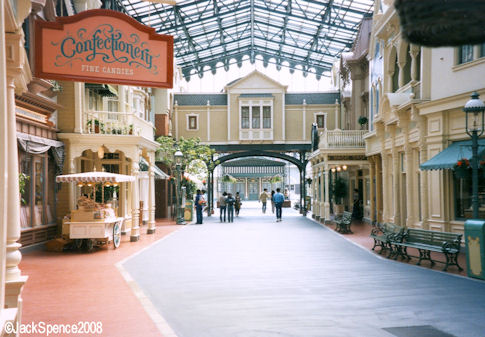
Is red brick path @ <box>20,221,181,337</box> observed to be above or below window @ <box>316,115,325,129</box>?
below

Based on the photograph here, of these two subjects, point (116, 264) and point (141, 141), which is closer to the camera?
point (116, 264)

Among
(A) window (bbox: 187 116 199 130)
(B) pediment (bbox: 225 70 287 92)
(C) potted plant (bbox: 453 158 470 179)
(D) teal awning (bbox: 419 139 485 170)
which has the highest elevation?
(B) pediment (bbox: 225 70 287 92)

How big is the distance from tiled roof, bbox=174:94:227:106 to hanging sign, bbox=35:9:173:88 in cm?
2794

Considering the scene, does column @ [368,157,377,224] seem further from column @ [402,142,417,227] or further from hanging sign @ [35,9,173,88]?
hanging sign @ [35,9,173,88]

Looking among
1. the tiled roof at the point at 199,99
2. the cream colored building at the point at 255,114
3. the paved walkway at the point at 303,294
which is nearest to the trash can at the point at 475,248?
the paved walkway at the point at 303,294

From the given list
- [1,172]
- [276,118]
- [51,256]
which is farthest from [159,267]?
[276,118]

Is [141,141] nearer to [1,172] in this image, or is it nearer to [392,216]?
[392,216]

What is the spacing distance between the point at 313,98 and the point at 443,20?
3345cm

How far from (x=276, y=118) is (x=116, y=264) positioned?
24.1 m

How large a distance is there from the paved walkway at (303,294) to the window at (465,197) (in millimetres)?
2930

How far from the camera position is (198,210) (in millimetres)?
24781

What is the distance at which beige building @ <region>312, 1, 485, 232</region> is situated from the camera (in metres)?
13.2

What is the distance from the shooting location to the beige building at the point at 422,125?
43.3ft

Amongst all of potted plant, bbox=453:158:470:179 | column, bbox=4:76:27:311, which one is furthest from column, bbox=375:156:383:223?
column, bbox=4:76:27:311
